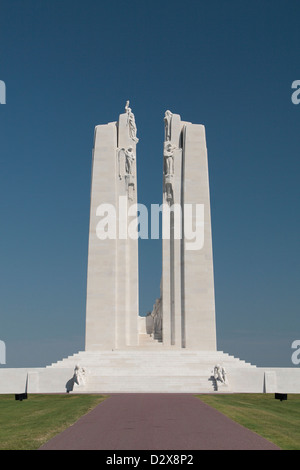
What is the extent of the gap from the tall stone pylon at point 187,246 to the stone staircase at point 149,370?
4.06m

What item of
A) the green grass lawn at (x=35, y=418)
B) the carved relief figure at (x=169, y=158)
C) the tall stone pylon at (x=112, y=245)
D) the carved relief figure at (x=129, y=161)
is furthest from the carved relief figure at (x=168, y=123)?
the green grass lawn at (x=35, y=418)

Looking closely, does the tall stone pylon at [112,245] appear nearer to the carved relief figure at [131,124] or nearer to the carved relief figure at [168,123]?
the carved relief figure at [131,124]

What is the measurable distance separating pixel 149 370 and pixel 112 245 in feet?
35.3

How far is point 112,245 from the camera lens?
117 feet

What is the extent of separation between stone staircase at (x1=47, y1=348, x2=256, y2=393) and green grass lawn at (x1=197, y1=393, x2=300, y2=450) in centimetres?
312

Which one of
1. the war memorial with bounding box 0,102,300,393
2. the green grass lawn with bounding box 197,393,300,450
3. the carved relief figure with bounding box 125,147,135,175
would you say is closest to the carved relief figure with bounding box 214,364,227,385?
the green grass lawn with bounding box 197,393,300,450

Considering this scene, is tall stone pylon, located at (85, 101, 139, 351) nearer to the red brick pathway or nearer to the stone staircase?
the stone staircase

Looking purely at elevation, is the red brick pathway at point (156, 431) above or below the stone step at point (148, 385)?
above

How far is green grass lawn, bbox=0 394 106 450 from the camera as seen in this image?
11165 mm

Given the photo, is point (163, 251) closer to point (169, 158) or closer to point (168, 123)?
point (169, 158)

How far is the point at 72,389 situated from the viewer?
26.3 m

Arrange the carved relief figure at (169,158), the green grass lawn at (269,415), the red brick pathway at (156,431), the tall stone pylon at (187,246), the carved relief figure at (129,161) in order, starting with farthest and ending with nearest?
the carved relief figure at (129,161)
the carved relief figure at (169,158)
the tall stone pylon at (187,246)
the green grass lawn at (269,415)
the red brick pathway at (156,431)

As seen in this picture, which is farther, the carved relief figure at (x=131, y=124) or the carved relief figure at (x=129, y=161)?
the carved relief figure at (x=131, y=124)

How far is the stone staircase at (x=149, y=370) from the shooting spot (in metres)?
25.4
